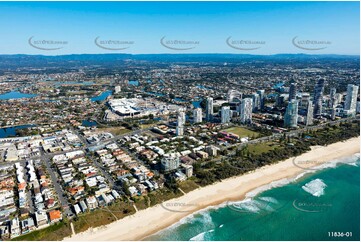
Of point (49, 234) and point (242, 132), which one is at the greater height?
point (242, 132)

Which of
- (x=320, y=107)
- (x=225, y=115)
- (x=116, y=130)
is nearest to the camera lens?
(x=116, y=130)

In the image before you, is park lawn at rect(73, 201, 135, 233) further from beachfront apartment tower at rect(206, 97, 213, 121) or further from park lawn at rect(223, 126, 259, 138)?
beachfront apartment tower at rect(206, 97, 213, 121)

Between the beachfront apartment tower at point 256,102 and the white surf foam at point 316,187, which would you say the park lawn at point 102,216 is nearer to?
the white surf foam at point 316,187

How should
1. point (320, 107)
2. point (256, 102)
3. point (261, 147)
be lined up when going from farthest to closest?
1. point (256, 102)
2. point (320, 107)
3. point (261, 147)

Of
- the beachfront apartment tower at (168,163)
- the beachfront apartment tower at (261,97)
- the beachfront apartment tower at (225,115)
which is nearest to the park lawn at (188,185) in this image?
the beachfront apartment tower at (168,163)

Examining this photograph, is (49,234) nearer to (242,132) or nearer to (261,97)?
(242,132)

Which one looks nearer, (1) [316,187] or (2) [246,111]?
(1) [316,187]

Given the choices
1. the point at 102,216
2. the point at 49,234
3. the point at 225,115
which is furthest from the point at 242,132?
the point at 49,234
